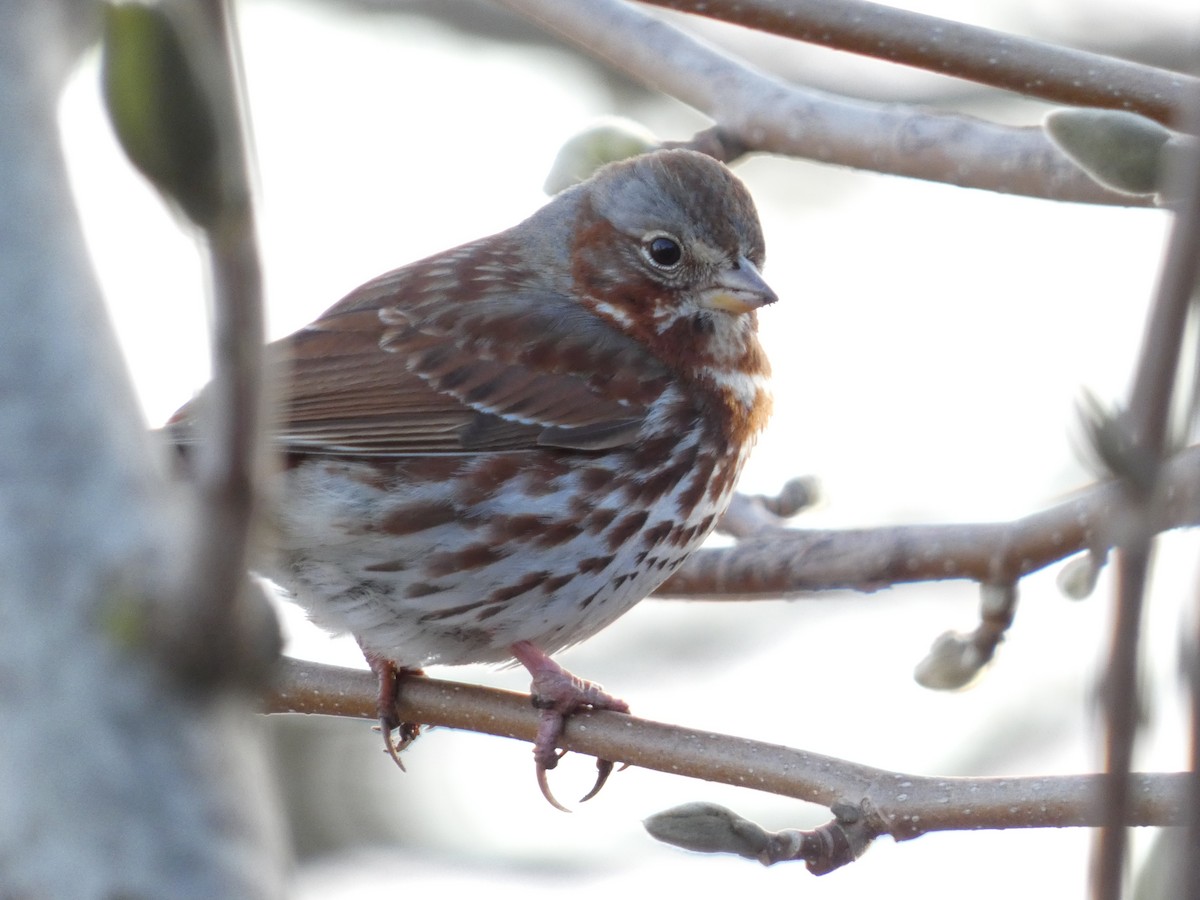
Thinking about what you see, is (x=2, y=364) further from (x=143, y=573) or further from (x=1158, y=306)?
(x=1158, y=306)

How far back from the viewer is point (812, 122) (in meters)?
4.78

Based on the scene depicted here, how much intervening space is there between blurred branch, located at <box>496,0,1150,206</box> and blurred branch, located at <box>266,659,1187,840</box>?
158 cm

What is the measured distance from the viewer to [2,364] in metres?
1.42

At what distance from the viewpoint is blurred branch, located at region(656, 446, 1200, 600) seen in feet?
13.4

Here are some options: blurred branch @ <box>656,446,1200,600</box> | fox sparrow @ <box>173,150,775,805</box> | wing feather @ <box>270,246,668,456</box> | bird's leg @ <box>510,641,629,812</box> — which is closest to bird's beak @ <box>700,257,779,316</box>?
fox sparrow @ <box>173,150,775,805</box>

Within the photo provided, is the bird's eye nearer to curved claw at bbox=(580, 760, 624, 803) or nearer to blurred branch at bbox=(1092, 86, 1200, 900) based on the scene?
curved claw at bbox=(580, 760, 624, 803)

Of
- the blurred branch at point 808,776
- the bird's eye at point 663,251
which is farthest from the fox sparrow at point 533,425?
the blurred branch at point 808,776

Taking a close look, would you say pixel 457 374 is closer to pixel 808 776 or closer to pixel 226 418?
pixel 808 776

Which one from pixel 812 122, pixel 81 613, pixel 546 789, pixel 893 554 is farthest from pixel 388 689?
pixel 81 613

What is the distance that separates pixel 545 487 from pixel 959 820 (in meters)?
1.93

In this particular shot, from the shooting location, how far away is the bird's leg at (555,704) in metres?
4.25

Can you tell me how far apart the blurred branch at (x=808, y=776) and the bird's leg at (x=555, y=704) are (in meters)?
0.04

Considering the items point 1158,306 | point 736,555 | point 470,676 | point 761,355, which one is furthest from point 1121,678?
point 470,676

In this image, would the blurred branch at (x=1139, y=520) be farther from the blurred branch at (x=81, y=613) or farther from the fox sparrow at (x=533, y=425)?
the fox sparrow at (x=533, y=425)
